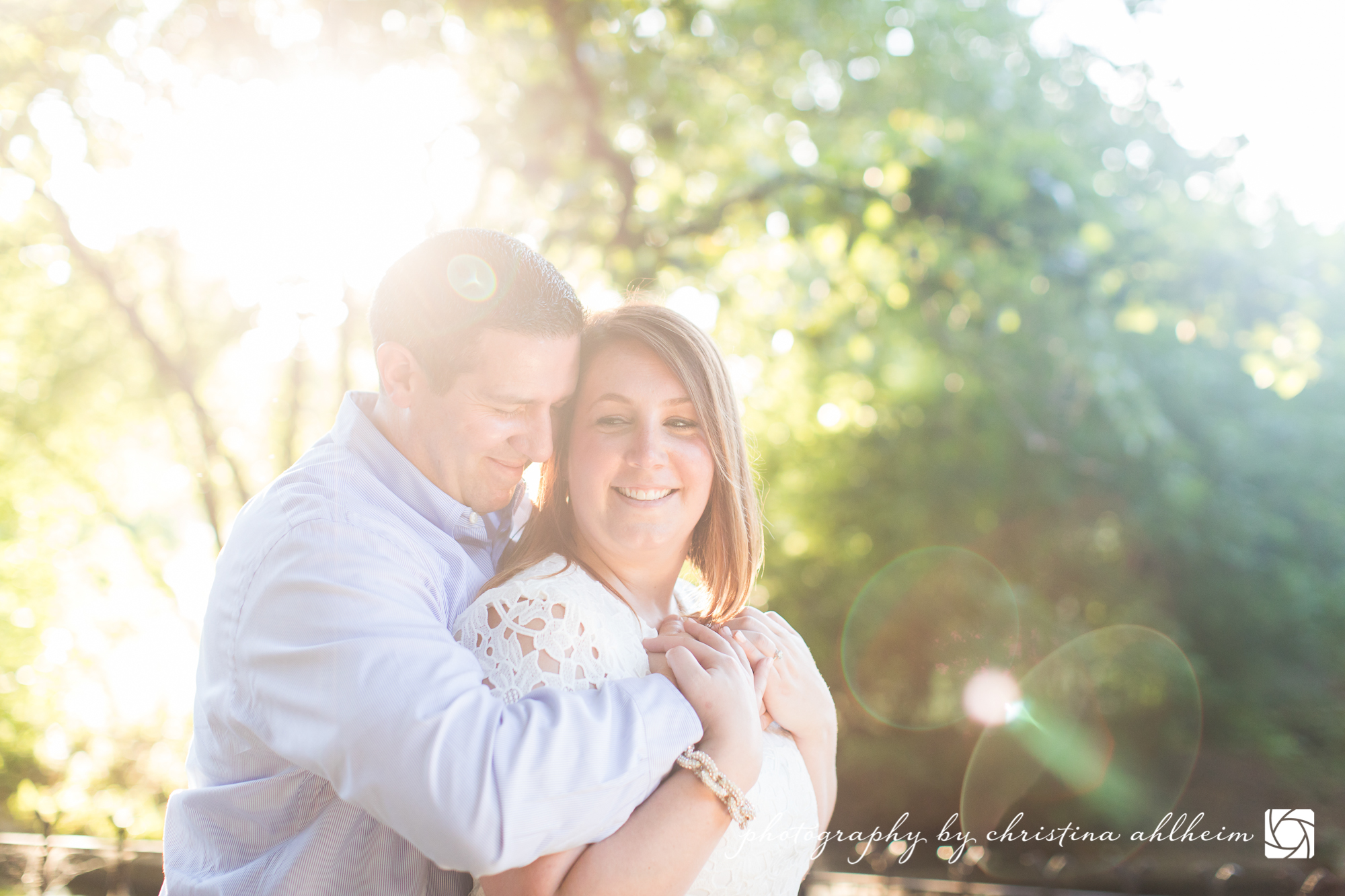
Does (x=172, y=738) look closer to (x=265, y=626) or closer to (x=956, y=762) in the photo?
(x=956, y=762)

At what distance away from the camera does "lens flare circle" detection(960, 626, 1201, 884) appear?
650 centimetres

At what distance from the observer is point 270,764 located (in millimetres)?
1708

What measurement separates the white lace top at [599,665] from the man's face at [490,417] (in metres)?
0.28

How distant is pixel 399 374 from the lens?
6.88 feet

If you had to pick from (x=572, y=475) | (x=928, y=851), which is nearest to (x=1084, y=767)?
(x=928, y=851)

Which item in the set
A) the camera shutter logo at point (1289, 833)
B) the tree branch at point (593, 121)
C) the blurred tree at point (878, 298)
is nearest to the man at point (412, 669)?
the blurred tree at point (878, 298)

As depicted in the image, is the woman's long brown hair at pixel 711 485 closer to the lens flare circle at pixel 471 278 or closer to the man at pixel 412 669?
the man at pixel 412 669

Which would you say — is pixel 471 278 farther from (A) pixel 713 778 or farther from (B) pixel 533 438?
(A) pixel 713 778

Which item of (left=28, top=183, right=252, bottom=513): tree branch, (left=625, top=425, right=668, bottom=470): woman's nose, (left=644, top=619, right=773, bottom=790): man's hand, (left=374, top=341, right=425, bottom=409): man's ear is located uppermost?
(left=28, top=183, right=252, bottom=513): tree branch

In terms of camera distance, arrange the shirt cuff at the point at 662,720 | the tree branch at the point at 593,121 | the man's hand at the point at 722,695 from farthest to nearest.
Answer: the tree branch at the point at 593,121
the man's hand at the point at 722,695
the shirt cuff at the point at 662,720

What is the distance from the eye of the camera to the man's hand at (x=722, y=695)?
166 centimetres

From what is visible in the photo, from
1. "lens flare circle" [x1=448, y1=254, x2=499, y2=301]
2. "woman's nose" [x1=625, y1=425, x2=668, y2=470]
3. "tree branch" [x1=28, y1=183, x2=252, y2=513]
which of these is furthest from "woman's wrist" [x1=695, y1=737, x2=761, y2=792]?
"tree branch" [x1=28, y1=183, x2=252, y2=513]

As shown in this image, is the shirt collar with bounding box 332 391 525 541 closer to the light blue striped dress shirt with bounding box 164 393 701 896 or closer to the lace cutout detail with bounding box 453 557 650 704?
the light blue striped dress shirt with bounding box 164 393 701 896

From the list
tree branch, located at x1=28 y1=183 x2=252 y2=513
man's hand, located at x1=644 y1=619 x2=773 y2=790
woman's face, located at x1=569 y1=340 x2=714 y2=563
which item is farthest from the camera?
tree branch, located at x1=28 y1=183 x2=252 y2=513
